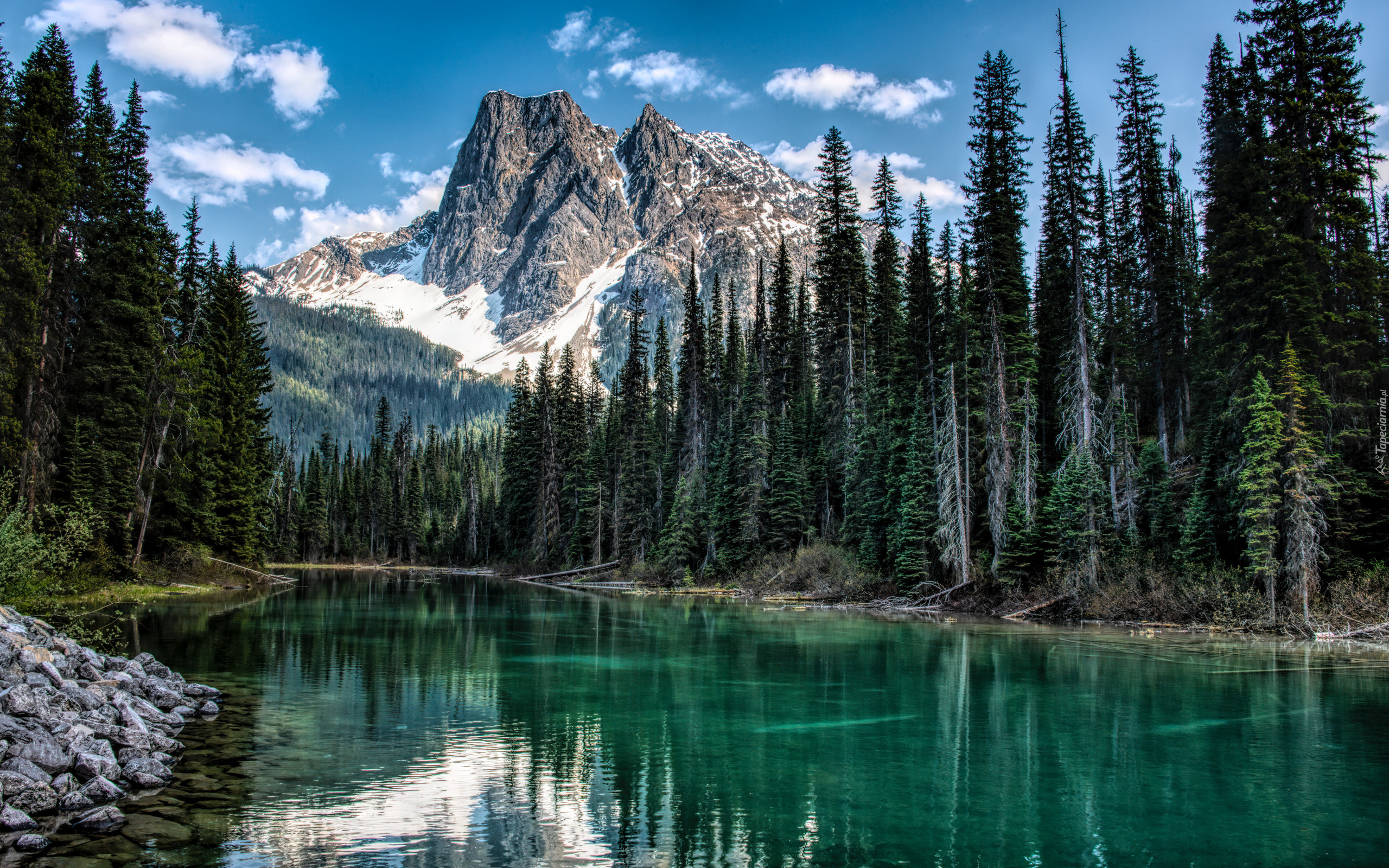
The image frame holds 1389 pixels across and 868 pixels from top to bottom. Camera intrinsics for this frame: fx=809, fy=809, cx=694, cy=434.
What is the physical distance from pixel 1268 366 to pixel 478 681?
25324mm

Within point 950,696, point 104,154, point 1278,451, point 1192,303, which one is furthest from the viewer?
point 1192,303

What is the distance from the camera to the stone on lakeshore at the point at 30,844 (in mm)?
7703

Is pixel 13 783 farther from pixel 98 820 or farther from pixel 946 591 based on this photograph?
pixel 946 591

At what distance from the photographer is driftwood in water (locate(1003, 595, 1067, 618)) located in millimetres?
→ 30672

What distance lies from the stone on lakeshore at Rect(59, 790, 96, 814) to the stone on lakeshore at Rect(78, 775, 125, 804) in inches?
3.0

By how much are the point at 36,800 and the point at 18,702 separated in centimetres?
195

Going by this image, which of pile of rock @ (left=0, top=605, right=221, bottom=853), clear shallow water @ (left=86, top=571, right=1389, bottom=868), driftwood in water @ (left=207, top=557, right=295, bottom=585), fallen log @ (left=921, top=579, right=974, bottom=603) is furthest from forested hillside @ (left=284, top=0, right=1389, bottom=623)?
pile of rock @ (left=0, top=605, right=221, bottom=853)

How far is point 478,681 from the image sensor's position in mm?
18641

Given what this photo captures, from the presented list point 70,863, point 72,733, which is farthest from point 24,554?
point 70,863

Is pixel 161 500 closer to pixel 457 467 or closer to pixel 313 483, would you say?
pixel 313 483

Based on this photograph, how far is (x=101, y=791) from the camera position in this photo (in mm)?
9242

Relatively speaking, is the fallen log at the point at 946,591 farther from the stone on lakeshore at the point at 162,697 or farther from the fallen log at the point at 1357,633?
the stone on lakeshore at the point at 162,697

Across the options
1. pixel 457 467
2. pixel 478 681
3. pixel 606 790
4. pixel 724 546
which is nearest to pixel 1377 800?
pixel 606 790

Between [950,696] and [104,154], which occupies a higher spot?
[104,154]
